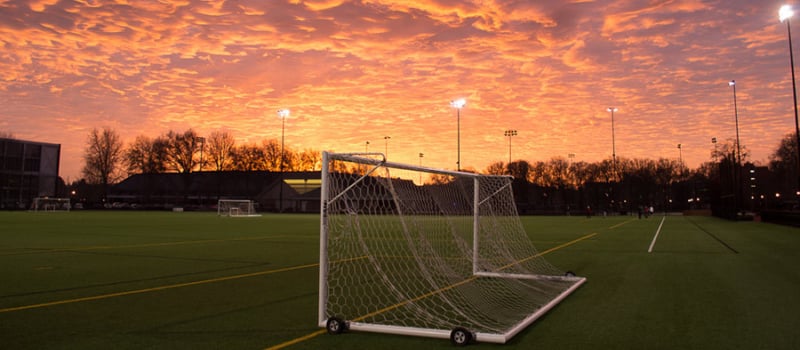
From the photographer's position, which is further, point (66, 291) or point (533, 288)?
point (533, 288)

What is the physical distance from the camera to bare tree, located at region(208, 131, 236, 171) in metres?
95.8

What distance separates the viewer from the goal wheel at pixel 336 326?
584 centimetres

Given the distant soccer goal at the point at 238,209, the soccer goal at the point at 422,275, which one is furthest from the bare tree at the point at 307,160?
the soccer goal at the point at 422,275

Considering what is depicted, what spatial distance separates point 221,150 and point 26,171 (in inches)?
1193

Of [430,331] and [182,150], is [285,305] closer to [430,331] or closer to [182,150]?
[430,331]

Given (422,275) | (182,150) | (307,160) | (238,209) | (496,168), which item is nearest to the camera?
(422,275)

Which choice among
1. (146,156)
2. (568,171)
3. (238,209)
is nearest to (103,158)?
(146,156)

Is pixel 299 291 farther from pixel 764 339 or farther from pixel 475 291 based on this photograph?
pixel 764 339

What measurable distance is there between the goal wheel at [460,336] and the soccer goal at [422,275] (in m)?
0.01

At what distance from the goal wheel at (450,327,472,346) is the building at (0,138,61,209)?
9432 centimetres

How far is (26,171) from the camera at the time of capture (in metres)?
87.3

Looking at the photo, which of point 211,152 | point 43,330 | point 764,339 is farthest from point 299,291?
point 211,152

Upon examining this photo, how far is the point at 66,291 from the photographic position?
8508 mm

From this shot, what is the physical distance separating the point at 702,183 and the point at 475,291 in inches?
4297
